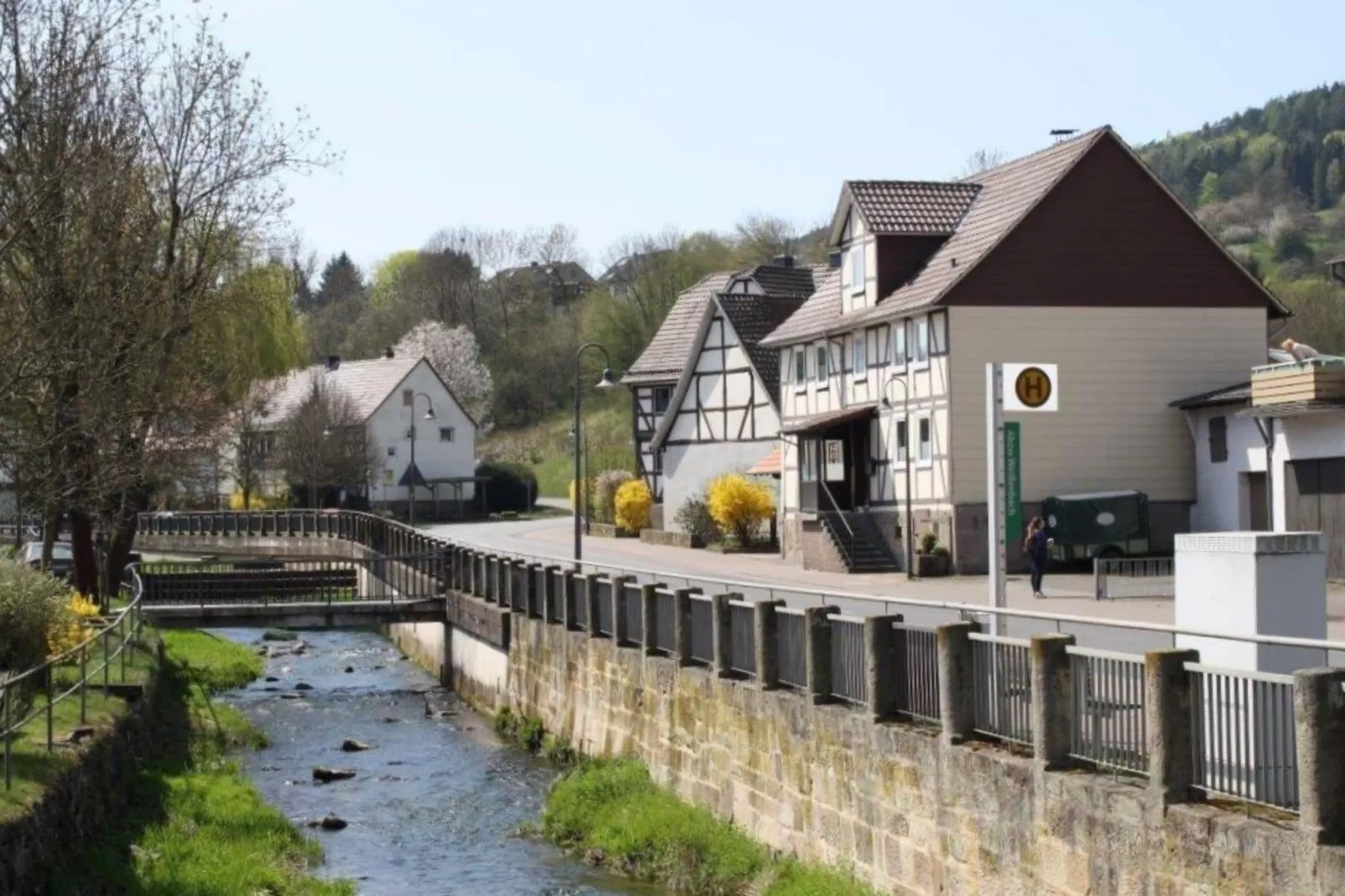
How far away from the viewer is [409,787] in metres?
26.4

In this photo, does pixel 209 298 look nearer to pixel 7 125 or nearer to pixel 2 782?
pixel 7 125

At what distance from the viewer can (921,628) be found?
16.4 metres

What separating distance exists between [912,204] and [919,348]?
4568 millimetres

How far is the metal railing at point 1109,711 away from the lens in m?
12.7

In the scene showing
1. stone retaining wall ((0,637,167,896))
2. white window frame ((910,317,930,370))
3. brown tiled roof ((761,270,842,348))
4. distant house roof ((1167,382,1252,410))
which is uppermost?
brown tiled roof ((761,270,842,348))

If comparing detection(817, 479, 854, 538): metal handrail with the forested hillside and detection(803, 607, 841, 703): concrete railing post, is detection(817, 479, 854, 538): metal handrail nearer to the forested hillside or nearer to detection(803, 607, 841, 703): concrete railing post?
detection(803, 607, 841, 703): concrete railing post

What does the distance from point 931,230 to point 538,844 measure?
2671 centimetres

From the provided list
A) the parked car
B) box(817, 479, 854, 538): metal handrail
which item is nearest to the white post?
box(817, 479, 854, 538): metal handrail

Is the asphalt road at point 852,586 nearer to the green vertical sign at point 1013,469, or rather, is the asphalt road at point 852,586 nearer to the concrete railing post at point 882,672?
the concrete railing post at point 882,672

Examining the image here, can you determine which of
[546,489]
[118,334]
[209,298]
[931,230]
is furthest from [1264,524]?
[546,489]

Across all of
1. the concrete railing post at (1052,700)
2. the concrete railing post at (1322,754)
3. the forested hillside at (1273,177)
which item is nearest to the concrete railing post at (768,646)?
the concrete railing post at (1052,700)

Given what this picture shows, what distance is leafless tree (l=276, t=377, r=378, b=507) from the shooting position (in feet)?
274

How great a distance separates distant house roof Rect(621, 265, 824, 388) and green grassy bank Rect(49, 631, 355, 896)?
108 ft

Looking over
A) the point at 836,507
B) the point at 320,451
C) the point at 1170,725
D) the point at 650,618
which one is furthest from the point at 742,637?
the point at 320,451
